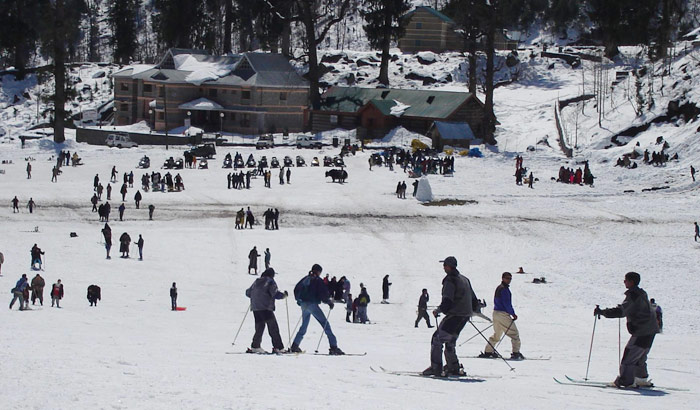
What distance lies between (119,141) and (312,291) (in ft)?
184

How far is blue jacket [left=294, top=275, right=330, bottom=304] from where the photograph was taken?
13.3 m

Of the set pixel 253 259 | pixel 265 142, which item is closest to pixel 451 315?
pixel 253 259

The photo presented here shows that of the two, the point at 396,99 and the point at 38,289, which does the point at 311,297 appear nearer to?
the point at 38,289

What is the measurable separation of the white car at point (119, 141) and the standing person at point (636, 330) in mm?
58535

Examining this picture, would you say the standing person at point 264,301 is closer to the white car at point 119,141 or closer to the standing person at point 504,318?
the standing person at point 504,318

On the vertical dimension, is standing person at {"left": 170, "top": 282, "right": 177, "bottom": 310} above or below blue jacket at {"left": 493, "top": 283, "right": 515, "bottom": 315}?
below

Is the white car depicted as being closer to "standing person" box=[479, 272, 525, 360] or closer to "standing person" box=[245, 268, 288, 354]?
"standing person" box=[245, 268, 288, 354]

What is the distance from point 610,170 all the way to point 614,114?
13.3 m

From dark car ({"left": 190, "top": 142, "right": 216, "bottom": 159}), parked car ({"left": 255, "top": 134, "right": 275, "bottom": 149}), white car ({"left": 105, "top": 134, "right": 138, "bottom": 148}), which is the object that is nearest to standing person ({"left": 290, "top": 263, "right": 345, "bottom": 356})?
dark car ({"left": 190, "top": 142, "right": 216, "bottom": 159})

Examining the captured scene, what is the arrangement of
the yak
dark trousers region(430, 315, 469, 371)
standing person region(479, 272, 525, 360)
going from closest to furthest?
dark trousers region(430, 315, 469, 371) → standing person region(479, 272, 525, 360) → the yak

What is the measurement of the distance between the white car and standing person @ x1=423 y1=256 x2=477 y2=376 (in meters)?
57.6

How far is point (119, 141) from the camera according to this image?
6681 cm

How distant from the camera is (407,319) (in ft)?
75.8

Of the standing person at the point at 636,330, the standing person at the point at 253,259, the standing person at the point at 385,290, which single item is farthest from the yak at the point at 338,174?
the standing person at the point at 636,330
